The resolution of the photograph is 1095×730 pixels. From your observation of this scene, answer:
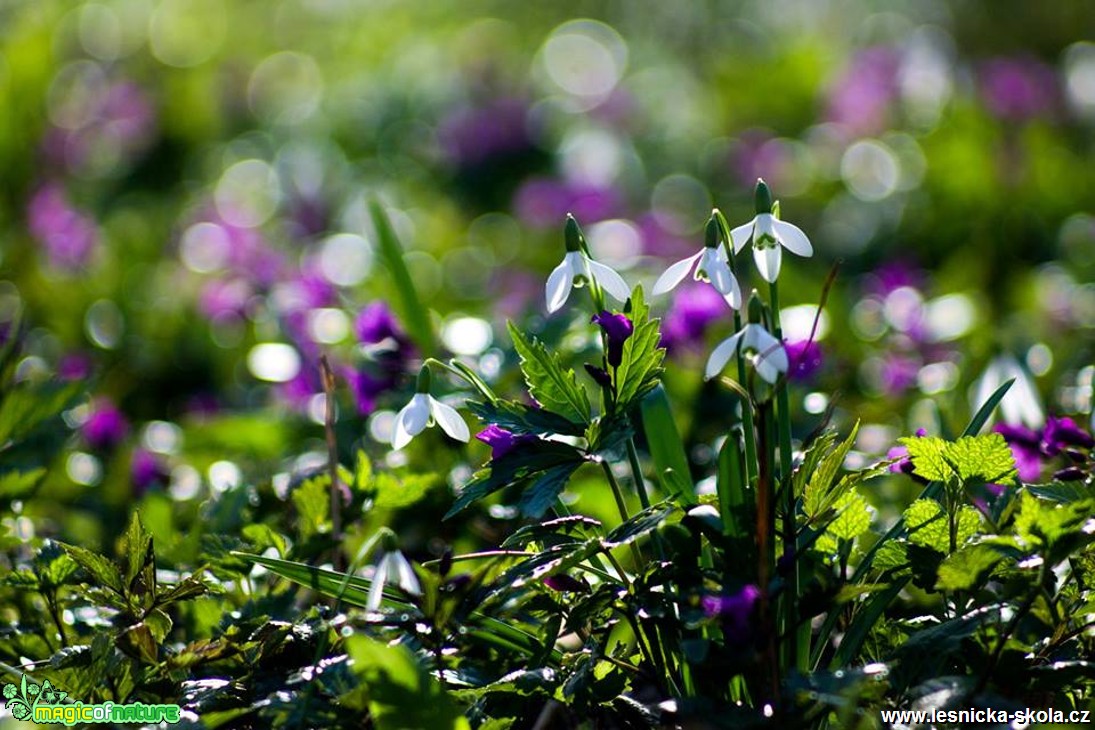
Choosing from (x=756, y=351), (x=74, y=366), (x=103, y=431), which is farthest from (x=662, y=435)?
(x=74, y=366)

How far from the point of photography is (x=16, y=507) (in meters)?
1.97

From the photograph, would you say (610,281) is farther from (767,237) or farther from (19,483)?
(19,483)

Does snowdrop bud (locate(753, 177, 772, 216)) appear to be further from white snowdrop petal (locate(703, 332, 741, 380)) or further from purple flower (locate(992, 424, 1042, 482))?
purple flower (locate(992, 424, 1042, 482))

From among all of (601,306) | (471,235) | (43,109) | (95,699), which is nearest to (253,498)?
(95,699)

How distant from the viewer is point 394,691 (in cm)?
125

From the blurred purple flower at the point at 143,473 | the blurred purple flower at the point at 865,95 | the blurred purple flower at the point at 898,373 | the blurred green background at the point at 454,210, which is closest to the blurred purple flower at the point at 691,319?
the blurred green background at the point at 454,210

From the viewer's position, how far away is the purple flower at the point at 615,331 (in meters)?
1.39

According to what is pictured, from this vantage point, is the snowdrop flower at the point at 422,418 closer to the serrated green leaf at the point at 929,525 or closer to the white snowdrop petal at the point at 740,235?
the white snowdrop petal at the point at 740,235

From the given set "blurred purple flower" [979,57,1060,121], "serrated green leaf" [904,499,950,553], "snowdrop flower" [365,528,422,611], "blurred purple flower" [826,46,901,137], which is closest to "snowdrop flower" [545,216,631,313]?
"snowdrop flower" [365,528,422,611]

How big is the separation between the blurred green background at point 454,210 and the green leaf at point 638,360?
12.8 inches

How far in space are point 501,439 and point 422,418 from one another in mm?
116

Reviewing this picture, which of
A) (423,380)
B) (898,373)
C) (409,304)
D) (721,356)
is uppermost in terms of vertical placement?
(721,356)

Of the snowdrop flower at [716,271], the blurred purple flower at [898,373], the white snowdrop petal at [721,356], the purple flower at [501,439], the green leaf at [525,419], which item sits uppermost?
the snowdrop flower at [716,271]

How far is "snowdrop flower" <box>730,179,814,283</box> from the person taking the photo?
139 centimetres
